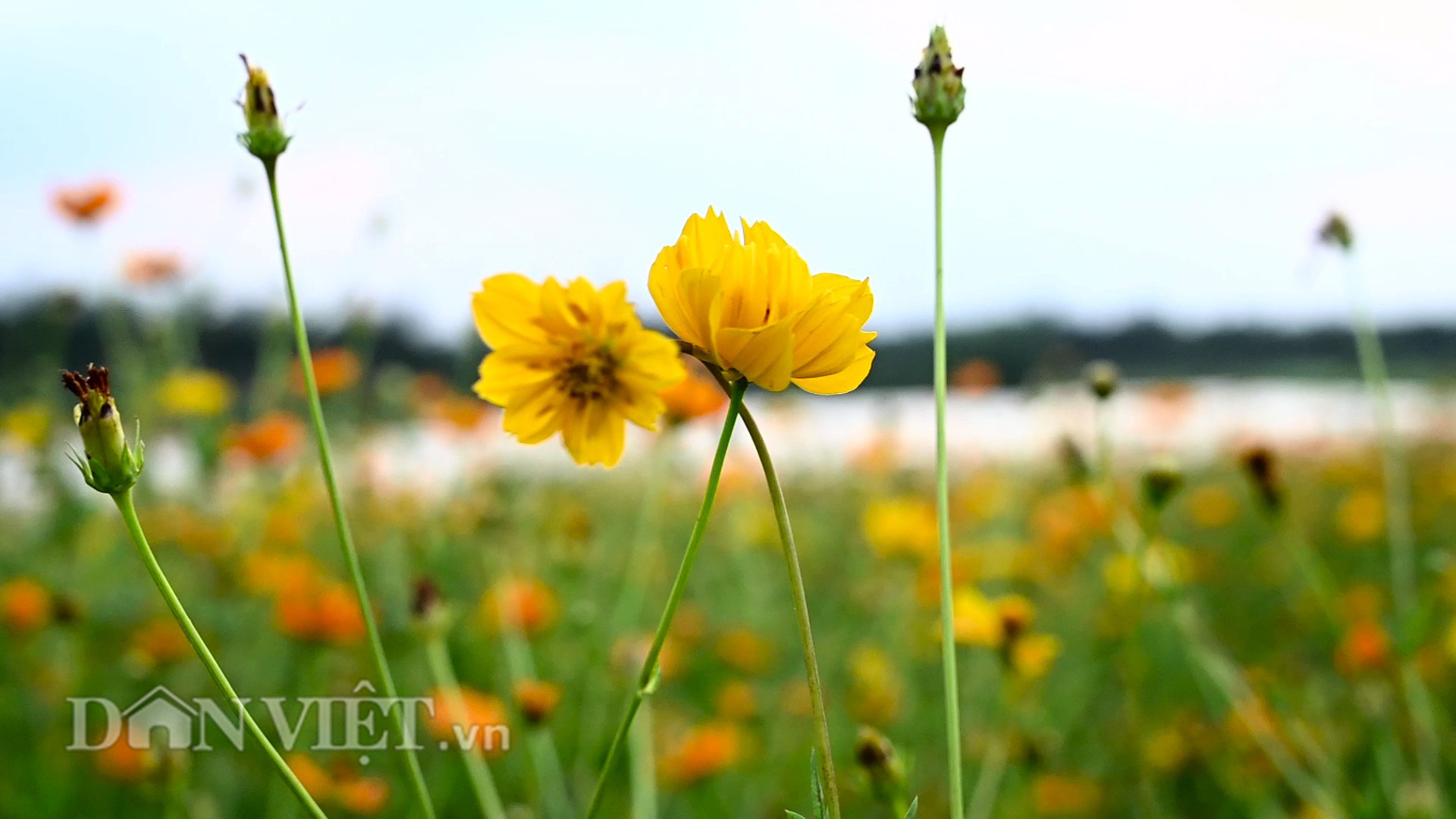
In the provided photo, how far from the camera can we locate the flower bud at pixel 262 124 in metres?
0.38

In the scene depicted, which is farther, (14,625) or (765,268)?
(14,625)

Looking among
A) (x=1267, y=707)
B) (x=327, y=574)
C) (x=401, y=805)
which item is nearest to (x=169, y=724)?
(x=401, y=805)

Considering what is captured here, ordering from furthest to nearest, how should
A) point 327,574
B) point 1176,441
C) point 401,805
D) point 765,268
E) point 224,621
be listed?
point 1176,441 → point 327,574 → point 224,621 → point 401,805 → point 765,268

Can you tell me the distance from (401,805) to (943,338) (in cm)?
91

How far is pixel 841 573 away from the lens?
2225 mm

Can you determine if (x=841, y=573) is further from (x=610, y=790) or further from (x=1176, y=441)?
(x=1176, y=441)

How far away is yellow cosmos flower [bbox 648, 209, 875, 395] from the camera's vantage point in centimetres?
34

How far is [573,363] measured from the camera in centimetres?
36

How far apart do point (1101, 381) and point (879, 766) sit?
14.5 inches

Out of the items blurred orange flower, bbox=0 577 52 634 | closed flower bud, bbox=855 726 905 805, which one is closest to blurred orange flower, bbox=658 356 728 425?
closed flower bud, bbox=855 726 905 805

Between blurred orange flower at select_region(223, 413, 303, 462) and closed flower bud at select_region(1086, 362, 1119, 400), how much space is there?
119cm

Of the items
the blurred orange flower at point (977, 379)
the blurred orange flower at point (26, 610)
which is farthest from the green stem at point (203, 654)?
the blurred orange flower at point (977, 379)

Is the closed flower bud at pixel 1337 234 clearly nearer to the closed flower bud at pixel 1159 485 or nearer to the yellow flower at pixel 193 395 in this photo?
the closed flower bud at pixel 1159 485

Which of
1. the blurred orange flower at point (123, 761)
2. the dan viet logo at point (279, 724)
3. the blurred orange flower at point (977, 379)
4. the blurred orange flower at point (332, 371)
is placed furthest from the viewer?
the blurred orange flower at point (977, 379)
